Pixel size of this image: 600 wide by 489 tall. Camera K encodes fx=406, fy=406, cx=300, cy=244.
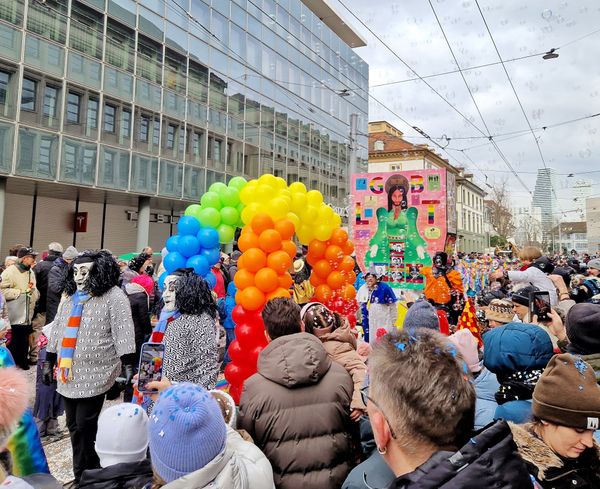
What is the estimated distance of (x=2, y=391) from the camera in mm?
1506

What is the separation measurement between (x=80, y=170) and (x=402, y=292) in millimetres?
11971

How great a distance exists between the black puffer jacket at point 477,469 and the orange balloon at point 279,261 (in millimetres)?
4229

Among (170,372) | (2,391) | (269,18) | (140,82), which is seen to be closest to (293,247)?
(170,372)

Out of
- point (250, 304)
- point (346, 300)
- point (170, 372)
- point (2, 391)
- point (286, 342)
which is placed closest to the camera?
point (2, 391)

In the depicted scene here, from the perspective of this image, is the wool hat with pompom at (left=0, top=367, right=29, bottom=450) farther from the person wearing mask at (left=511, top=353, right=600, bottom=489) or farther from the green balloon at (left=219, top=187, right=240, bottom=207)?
the green balloon at (left=219, top=187, right=240, bottom=207)

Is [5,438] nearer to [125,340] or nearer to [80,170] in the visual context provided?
[125,340]

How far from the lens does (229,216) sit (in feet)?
19.6

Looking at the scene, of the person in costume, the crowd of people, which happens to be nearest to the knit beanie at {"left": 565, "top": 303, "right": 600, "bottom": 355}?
the crowd of people

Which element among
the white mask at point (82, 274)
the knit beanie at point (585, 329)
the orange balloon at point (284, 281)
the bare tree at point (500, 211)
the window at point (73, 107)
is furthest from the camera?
the bare tree at point (500, 211)

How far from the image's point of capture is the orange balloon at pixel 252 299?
5.09m

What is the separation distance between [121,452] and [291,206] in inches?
184

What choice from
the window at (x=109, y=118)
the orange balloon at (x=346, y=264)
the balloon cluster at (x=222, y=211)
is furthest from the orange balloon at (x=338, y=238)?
the window at (x=109, y=118)

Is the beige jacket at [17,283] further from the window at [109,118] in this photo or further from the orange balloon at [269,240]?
the window at [109,118]

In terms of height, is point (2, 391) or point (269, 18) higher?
point (269, 18)
